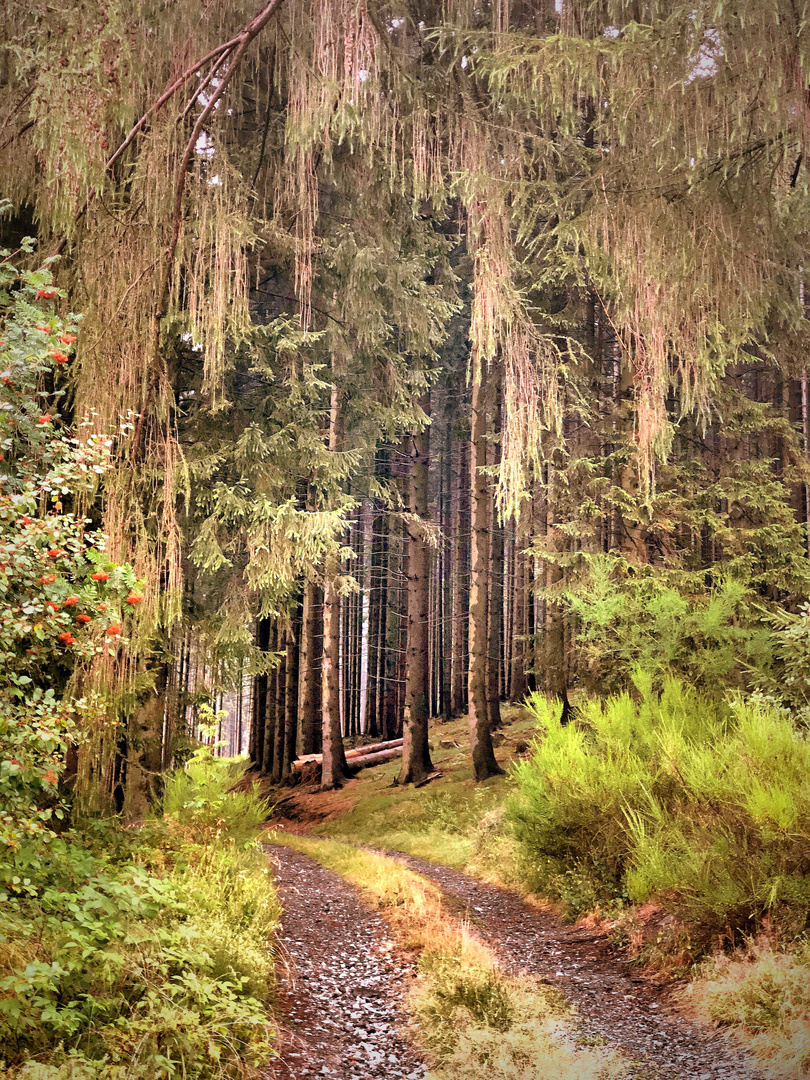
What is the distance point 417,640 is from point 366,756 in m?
4.31

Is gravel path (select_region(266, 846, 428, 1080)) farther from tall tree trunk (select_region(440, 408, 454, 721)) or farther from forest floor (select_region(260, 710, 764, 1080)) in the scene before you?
tall tree trunk (select_region(440, 408, 454, 721))

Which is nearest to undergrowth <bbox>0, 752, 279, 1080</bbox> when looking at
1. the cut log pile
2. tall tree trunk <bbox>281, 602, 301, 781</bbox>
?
tall tree trunk <bbox>281, 602, 301, 781</bbox>

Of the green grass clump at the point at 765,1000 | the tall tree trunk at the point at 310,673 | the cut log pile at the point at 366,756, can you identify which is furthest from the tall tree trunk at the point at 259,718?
the green grass clump at the point at 765,1000

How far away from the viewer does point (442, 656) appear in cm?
2591

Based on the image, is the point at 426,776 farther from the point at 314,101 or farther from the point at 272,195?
the point at 314,101

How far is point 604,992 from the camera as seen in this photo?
16.3 ft

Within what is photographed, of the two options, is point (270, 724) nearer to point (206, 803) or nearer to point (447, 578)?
point (447, 578)

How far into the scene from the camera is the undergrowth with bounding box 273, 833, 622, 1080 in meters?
3.85

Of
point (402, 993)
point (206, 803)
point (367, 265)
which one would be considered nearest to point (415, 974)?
point (402, 993)

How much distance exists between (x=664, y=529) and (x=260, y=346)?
613 centimetres

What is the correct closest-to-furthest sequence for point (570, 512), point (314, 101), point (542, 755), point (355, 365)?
point (314, 101) < point (542, 755) < point (355, 365) < point (570, 512)

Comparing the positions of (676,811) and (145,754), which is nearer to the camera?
(676,811)

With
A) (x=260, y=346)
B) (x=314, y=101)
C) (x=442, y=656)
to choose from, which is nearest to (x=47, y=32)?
(x=314, y=101)

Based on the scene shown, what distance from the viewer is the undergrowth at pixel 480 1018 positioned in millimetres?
3854
